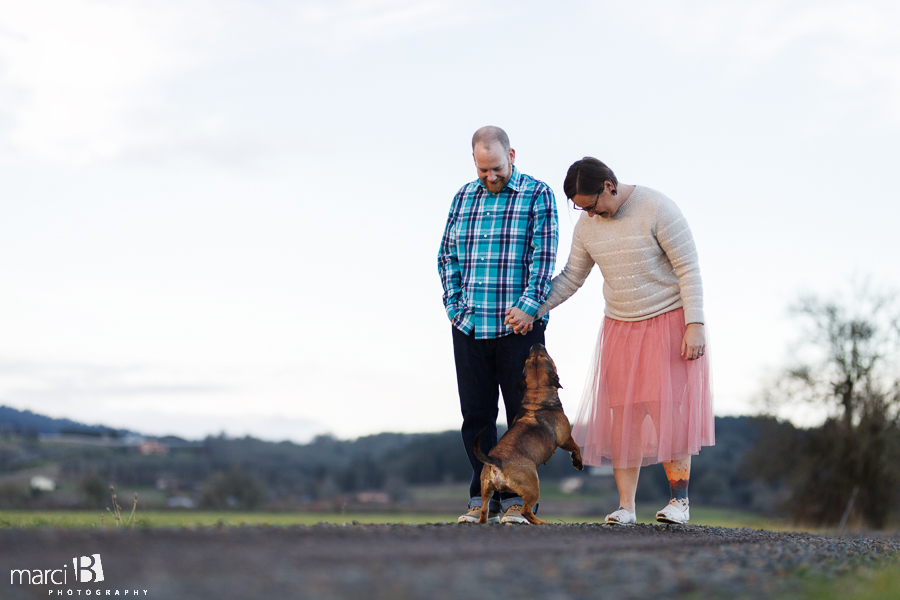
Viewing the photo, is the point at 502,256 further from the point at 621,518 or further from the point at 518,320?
the point at 621,518

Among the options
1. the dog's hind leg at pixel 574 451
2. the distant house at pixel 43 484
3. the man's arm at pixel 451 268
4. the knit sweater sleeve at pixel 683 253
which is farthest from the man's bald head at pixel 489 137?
the distant house at pixel 43 484

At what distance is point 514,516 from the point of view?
229 inches

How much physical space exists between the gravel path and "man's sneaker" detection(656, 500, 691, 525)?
4.97ft

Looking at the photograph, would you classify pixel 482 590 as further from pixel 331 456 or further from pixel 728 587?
pixel 331 456

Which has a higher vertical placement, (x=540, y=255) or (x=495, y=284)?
(x=540, y=255)

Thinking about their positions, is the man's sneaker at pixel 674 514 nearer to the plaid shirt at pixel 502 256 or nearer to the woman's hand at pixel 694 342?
the woman's hand at pixel 694 342

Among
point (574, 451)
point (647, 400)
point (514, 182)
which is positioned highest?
point (514, 182)

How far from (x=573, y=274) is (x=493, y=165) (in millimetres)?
1185

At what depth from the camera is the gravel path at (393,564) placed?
2.63m

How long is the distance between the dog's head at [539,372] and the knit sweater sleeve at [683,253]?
3.66 ft

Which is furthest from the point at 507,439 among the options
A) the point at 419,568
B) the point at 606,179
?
the point at 419,568

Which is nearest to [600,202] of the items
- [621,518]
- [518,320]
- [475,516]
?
[518,320]

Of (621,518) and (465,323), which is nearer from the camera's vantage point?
A: (621,518)

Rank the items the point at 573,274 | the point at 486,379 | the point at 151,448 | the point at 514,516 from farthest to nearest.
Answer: the point at 151,448 < the point at 573,274 < the point at 486,379 < the point at 514,516
